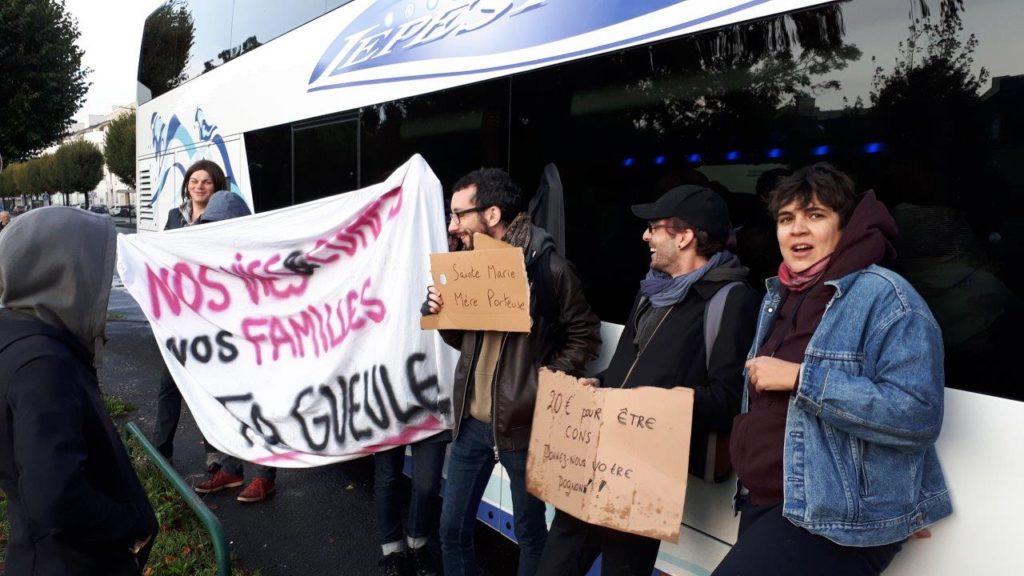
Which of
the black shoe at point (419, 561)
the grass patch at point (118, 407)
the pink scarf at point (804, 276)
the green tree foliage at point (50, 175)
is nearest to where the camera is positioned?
the pink scarf at point (804, 276)

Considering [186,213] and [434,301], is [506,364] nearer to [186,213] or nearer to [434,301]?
[434,301]

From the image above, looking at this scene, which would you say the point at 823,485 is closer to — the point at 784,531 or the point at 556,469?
the point at 784,531

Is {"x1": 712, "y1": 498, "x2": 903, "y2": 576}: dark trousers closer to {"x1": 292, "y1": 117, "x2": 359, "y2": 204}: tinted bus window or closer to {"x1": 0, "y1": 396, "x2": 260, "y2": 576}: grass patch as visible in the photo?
{"x1": 0, "y1": 396, "x2": 260, "y2": 576}: grass patch

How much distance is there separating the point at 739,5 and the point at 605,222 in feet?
3.41

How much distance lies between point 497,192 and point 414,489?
1.49 meters

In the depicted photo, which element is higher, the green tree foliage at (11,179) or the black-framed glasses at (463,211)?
the green tree foliage at (11,179)

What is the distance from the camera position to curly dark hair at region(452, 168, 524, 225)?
10.1 feet

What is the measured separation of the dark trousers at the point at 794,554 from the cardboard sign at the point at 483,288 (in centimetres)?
114

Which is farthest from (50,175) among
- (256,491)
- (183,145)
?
(256,491)

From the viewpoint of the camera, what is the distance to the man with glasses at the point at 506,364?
2959 millimetres

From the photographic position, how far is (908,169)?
7.09ft

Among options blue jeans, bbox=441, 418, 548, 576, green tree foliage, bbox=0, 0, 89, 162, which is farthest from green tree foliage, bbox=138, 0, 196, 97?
green tree foliage, bbox=0, 0, 89, 162

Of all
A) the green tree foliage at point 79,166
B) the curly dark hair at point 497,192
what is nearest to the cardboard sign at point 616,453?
the curly dark hair at point 497,192

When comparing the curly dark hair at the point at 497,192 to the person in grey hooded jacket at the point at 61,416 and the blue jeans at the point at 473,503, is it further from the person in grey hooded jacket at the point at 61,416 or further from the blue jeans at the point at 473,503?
the person in grey hooded jacket at the point at 61,416
